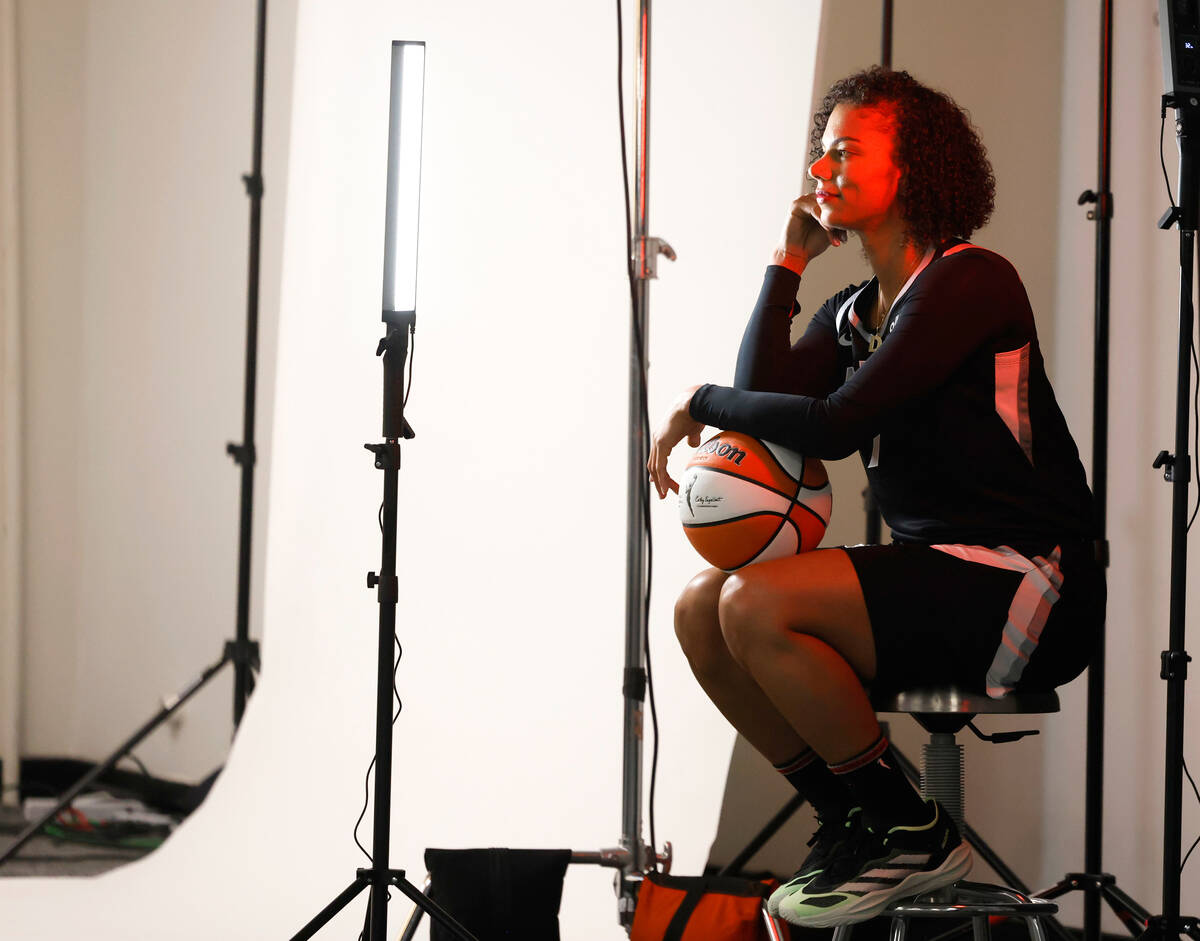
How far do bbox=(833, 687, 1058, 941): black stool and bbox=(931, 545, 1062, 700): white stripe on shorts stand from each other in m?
0.02

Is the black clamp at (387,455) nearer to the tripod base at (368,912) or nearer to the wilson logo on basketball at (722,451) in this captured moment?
the wilson logo on basketball at (722,451)

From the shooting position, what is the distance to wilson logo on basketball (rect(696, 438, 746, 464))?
1491 millimetres

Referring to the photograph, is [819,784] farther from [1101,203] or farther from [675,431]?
[1101,203]

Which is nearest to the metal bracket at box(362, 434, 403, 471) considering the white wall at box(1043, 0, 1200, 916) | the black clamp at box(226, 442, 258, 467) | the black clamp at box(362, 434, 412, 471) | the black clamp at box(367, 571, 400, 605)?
the black clamp at box(362, 434, 412, 471)

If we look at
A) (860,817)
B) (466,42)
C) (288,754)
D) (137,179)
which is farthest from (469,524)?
(137,179)

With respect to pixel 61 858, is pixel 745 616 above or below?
above

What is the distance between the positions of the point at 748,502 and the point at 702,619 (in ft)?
0.61

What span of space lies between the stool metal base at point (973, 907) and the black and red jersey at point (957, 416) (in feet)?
1.36

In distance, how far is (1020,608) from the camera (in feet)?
4.60

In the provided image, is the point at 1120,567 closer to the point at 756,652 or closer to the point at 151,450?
the point at 756,652

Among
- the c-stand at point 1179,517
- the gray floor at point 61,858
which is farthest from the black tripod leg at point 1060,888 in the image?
the gray floor at point 61,858

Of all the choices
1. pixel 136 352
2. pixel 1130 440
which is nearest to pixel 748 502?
pixel 1130 440

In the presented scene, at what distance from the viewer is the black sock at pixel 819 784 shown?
Result: 1.50 meters

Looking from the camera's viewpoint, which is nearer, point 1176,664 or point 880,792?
point 880,792
